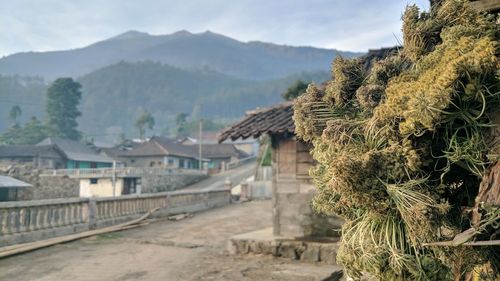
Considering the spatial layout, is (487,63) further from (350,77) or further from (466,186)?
(350,77)

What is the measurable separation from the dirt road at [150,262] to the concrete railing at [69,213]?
36.9 inches

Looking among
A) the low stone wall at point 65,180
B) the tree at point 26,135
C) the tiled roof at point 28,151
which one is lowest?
the low stone wall at point 65,180

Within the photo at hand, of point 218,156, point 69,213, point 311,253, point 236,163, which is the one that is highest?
point 218,156

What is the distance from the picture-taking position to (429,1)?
3.76 m

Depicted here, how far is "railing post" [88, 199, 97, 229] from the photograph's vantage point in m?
13.9

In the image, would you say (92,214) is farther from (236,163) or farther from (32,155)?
(236,163)

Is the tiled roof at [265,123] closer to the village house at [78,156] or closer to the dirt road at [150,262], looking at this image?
the dirt road at [150,262]

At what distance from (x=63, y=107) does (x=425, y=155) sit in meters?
94.4

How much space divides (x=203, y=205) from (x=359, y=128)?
20.2 metres

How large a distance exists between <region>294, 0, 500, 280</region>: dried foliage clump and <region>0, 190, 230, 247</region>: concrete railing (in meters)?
9.79

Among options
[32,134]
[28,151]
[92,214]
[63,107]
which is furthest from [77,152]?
[92,214]

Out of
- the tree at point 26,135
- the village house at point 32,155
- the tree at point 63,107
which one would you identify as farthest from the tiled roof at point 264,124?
the tree at point 63,107

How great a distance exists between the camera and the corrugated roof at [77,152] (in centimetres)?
5709

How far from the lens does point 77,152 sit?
59.2 m
